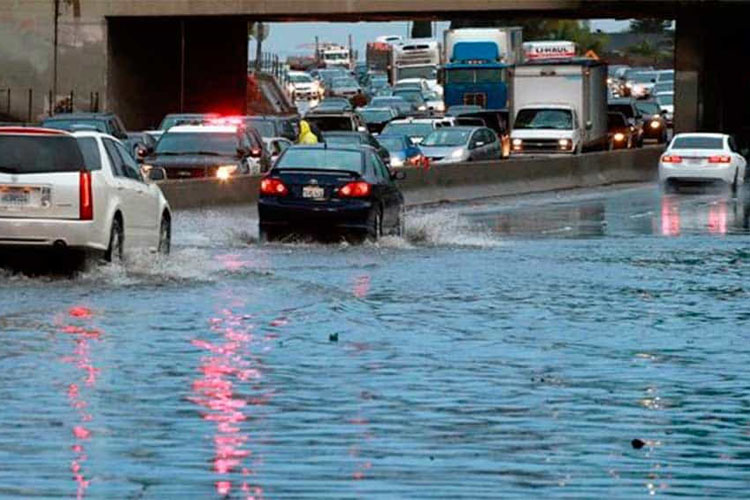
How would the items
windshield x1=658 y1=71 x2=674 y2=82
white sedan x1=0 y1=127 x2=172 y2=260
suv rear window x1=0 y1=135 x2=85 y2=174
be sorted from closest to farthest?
white sedan x1=0 y1=127 x2=172 y2=260
suv rear window x1=0 y1=135 x2=85 y2=174
windshield x1=658 y1=71 x2=674 y2=82

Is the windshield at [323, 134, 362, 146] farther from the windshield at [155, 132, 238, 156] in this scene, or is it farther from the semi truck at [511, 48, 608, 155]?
the semi truck at [511, 48, 608, 155]

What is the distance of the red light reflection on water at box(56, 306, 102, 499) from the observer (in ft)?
36.8

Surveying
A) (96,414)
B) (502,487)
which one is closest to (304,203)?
(96,414)

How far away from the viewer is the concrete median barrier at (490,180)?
37.5 metres

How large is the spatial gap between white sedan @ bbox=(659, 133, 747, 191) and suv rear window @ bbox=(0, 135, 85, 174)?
111ft

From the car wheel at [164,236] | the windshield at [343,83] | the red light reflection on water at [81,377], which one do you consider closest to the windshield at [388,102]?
the windshield at [343,83]

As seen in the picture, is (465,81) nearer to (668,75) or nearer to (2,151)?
(668,75)

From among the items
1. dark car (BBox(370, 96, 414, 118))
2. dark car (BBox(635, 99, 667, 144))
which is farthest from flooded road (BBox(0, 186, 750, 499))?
dark car (BBox(370, 96, 414, 118))

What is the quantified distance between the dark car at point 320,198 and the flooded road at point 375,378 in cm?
198

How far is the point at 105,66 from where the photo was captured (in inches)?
2847

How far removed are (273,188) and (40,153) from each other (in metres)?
8.33

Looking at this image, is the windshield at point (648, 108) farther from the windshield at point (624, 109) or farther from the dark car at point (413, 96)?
the dark car at point (413, 96)

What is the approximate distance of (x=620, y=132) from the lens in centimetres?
7612

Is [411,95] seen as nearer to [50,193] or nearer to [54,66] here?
[54,66]
